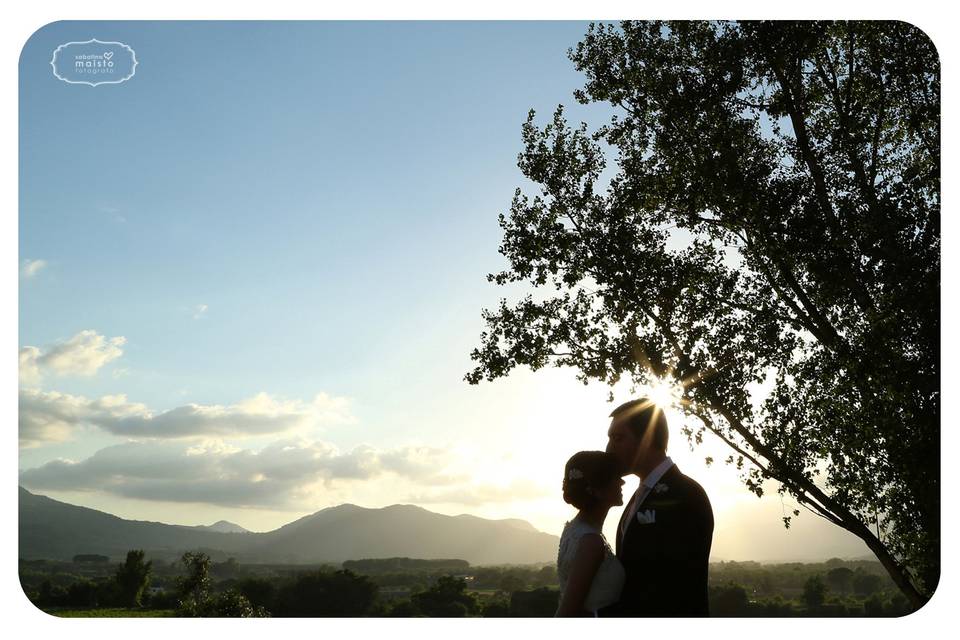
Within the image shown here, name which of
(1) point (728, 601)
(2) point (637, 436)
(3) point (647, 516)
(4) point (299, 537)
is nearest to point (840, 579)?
(1) point (728, 601)

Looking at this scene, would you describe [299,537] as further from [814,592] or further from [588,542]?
[588,542]

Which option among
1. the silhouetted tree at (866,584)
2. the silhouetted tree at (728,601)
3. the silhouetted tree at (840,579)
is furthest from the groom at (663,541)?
the silhouetted tree at (840,579)

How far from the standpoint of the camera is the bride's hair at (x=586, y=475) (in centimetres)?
445

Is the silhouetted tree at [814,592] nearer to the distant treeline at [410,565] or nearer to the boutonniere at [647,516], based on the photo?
the boutonniere at [647,516]

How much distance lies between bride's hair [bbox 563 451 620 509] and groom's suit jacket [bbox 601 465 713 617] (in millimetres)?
304

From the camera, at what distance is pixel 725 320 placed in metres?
11.0

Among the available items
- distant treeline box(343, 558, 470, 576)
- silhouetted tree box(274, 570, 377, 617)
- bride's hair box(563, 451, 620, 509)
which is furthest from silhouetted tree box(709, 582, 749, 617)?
distant treeline box(343, 558, 470, 576)

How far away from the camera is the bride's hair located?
14.6ft

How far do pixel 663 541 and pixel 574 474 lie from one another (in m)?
0.64

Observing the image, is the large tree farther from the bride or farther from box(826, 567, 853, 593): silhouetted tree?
the bride
